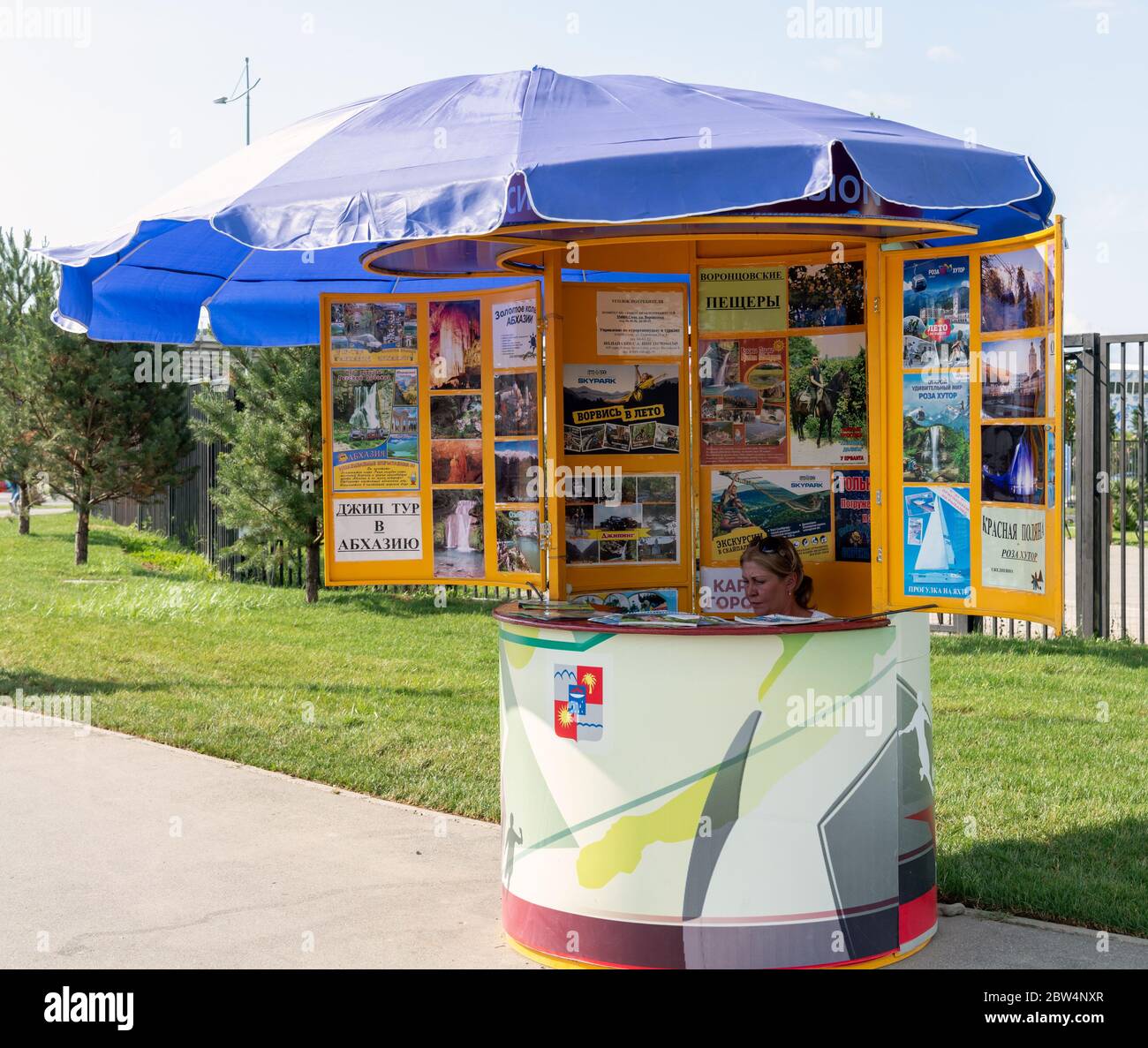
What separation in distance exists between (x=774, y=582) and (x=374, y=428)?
2144 millimetres

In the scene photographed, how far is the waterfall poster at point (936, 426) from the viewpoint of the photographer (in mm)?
5957

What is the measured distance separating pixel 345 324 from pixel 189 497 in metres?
17.0

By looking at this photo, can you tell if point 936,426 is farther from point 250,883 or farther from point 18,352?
point 18,352

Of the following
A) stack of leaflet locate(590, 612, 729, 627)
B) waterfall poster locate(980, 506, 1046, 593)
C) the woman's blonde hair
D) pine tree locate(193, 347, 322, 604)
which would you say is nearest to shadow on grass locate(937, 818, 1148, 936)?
waterfall poster locate(980, 506, 1046, 593)

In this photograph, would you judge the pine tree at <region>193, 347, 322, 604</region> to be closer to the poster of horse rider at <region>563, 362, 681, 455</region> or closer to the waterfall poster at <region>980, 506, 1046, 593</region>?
the poster of horse rider at <region>563, 362, 681, 455</region>

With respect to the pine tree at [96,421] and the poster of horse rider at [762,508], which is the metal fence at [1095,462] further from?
the pine tree at [96,421]

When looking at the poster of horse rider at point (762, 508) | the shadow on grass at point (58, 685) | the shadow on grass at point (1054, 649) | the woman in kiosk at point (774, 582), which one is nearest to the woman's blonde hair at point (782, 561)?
the woman in kiosk at point (774, 582)

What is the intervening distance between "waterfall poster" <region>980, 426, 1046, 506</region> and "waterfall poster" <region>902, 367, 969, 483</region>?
0.29 feet

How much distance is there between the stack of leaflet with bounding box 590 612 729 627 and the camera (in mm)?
4801

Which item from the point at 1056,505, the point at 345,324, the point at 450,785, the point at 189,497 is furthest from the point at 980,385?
the point at 189,497

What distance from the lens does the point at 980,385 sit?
5891 mm

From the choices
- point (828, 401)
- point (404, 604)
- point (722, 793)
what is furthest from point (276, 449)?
point (722, 793)

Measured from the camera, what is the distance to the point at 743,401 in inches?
259
